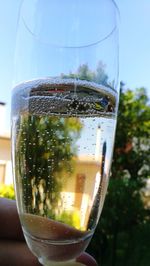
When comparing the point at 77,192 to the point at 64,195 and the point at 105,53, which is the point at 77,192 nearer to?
the point at 64,195

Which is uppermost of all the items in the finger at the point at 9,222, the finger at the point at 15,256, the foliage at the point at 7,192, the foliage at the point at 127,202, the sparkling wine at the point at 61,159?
the sparkling wine at the point at 61,159

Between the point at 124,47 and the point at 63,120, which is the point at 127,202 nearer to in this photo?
the point at 124,47

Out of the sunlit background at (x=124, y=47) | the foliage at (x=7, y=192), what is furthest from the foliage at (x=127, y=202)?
the foliage at (x=7, y=192)

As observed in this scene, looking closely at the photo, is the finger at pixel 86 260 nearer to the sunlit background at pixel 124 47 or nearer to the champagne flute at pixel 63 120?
the champagne flute at pixel 63 120

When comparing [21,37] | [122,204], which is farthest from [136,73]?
[21,37]

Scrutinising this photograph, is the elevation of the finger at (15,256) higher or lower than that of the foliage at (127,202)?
higher

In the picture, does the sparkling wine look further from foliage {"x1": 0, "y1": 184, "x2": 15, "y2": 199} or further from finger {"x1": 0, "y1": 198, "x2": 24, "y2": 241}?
foliage {"x1": 0, "y1": 184, "x2": 15, "y2": 199}
